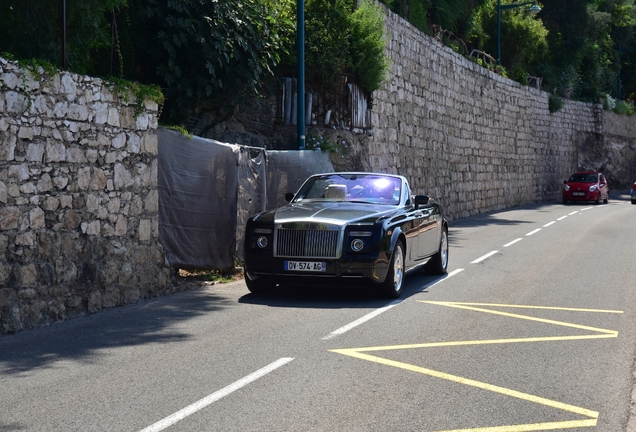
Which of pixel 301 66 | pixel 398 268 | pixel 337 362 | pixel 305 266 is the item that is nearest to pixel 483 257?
pixel 301 66

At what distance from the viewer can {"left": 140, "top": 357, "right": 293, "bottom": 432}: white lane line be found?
5426mm

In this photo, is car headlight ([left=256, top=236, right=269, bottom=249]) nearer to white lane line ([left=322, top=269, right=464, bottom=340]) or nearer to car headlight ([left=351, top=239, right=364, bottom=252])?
car headlight ([left=351, top=239, right=364, bottom=252])

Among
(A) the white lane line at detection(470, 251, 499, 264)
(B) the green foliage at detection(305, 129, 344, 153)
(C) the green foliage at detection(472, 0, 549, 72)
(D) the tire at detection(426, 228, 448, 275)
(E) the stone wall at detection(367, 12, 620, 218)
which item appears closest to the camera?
(D) the tire at detection(426, 228, 448, 275)

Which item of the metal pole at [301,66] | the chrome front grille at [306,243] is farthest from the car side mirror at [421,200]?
the metal pole at [301,66]

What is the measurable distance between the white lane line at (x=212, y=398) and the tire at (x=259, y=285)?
155 inches

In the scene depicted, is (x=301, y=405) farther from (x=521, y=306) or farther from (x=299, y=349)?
(x=521, y=306)

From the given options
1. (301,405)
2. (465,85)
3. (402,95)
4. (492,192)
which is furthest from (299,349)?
(492,192)

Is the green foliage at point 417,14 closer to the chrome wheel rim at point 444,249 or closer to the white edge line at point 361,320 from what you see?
the chrome wheel rim at point 444,249

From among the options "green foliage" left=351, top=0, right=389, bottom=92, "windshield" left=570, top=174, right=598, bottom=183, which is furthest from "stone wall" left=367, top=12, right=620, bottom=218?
"windshield" left=570, top=174, right=598, bottom=183

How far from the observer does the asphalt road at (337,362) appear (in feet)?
18.5

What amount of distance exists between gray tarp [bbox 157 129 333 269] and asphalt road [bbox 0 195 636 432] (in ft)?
3.32

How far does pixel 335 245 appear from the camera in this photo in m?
10.7

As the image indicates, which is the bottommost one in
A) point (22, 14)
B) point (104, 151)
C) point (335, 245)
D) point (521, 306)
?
point (521, 306)

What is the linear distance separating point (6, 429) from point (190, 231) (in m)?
7.49
